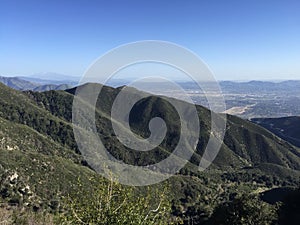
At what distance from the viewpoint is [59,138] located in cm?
15775

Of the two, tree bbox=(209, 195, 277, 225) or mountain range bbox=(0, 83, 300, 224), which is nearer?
tree bbox=(209, 195, 277, 225)

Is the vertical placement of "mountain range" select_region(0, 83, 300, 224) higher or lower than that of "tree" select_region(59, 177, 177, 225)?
lower

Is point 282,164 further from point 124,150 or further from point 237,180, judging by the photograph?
point 124,150

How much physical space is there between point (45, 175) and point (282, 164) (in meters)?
144

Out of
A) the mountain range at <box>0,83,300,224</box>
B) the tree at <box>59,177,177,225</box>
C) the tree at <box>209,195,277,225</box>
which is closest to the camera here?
the tree at <box>59,177,177,225</box>

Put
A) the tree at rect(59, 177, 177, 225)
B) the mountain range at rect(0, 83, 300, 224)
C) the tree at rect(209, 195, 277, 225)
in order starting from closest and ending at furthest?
the tree at rect(59, 177, 177, 225) < the tree at rect(209, 195, 277, 225) < the mountain range at rect(0, 83, 300, 224)

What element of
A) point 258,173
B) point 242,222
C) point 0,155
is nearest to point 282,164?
point 258,173

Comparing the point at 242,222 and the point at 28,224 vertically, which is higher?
the point at 242,222

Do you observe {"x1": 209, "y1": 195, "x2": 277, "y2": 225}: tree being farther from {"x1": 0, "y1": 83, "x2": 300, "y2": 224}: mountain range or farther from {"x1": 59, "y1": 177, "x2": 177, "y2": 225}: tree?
{"x1": 0, "y1": 83, "x2": 300, "y2": 224}: mountain range

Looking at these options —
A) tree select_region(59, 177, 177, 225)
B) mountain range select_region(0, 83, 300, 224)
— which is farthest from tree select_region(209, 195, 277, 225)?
mountain range select_region(0, 83, 300, 224)

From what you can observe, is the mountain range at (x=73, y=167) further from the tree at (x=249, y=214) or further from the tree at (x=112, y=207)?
the tree at (x=112, y=207)

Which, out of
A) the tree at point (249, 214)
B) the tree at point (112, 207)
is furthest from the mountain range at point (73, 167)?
the tree at point (112, 207)

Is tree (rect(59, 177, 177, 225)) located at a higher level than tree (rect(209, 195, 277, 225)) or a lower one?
higher

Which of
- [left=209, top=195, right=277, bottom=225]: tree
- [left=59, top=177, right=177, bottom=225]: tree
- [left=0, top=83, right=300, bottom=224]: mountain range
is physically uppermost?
[left=59, top=177, right=177, bottom=225]: tree
